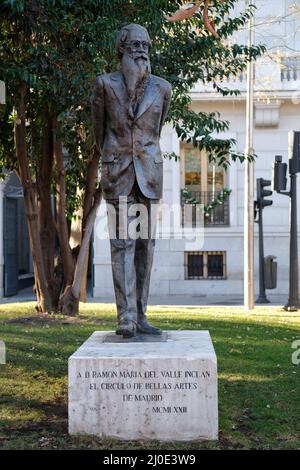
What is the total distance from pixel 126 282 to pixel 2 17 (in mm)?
4976

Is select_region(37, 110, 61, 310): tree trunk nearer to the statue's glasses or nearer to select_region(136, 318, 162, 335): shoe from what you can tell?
the statue's glasses

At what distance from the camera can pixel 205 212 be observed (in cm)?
2411

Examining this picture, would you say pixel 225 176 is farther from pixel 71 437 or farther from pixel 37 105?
pixel 71 437

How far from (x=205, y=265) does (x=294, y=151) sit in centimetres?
874

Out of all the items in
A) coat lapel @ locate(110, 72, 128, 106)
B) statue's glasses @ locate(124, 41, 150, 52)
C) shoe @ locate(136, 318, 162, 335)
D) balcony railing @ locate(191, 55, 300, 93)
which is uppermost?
balcony railing @ locate(191, 55, 300, 93)

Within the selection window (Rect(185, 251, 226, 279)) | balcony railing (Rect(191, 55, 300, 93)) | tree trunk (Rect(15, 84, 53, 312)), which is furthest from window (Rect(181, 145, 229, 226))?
tree trunk (Rect(15, 84, 53, 312))

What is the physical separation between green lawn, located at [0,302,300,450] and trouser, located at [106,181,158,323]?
113 centimetres

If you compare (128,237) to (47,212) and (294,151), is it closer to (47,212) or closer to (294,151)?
(47,212)

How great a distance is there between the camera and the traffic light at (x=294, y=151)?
53.0 feet

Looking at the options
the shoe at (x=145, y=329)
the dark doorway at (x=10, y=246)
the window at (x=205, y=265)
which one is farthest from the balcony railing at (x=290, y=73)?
the shoe at (x=145, y=329)

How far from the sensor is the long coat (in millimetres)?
6430

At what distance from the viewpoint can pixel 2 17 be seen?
9766 millimetres

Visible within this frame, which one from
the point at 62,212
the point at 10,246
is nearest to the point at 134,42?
the point at 62,212
